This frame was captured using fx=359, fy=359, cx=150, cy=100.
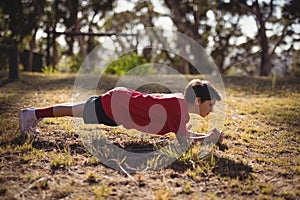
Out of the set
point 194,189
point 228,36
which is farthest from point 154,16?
point 194,189

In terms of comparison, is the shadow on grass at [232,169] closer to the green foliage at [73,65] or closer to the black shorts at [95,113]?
the black shorts at [95,113]

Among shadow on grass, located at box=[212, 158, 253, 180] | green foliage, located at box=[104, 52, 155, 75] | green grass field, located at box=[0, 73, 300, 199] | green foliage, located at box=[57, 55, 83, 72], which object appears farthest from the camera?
green foliage, located at box=[57, 55, 83, 72]

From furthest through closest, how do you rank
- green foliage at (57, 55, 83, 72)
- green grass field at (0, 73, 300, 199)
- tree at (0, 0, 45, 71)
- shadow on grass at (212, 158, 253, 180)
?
green foliage at (57, 55, 83, 72) → tree at (0, 0, 45, 71) → shadow on grass at (212, 158, 253, 180) → green grass field at (0, 73, 300, 199)

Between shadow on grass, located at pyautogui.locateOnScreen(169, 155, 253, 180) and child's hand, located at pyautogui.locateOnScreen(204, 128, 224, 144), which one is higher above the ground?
child's hand, located at pyautogui.locateOnScreen(204, 128, 224, 144)

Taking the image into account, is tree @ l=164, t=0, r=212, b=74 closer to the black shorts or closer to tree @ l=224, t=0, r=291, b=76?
tree @ l=224, t=0, r=291, b=76

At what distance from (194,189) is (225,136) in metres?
1.24

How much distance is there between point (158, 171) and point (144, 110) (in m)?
0.65

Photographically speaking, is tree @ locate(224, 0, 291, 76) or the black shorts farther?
tree @ locate(224, 0, 291, 76)

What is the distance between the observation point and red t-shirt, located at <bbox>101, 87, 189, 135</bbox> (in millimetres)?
2814

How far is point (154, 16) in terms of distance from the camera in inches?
743

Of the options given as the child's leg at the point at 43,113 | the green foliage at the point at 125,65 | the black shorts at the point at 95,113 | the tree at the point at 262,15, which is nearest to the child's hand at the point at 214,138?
the black shorts at the point at 95,113

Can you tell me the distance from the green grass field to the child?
15 cm

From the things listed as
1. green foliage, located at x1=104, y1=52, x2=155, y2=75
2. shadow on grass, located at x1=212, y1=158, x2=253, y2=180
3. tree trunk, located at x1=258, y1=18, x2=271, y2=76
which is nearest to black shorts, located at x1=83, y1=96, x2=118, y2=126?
shadow on grass, located at x1=212, y1=158, x2=253, y2=180

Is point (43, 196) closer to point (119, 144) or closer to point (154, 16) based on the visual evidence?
point (119, 144)
